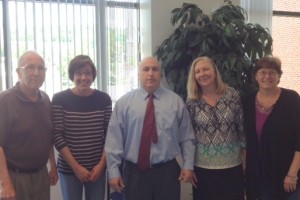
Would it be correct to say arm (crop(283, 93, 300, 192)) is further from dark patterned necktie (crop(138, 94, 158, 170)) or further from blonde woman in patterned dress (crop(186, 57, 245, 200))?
dark patterned necktie (crop(138, 94, 158, 170))

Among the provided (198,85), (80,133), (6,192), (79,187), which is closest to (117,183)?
(79,187)

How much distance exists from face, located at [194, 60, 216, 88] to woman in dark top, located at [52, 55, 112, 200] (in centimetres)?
65

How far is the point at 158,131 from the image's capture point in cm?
215

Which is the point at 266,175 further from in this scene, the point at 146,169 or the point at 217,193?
the point at 146,169

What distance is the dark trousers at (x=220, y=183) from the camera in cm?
224

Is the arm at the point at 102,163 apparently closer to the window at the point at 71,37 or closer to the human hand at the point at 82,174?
the human hand at the point at 82,174

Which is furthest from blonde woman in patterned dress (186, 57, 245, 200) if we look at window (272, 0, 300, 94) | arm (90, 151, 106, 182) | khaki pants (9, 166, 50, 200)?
window (272, 0, 300, 94)

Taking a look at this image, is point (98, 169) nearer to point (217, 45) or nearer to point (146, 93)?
point (146, 93)

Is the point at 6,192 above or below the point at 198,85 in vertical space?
below

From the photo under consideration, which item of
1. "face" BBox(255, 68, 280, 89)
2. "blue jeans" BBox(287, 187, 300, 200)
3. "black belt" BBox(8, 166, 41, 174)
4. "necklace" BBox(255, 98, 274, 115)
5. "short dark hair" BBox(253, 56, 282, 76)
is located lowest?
"blue jeans" BBox(287, 187, 300, 200)

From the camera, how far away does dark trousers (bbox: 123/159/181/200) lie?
2.14 meters

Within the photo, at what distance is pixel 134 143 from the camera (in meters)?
2.16

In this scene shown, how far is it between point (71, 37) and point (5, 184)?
5.85ft

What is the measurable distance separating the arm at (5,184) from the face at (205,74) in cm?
129
